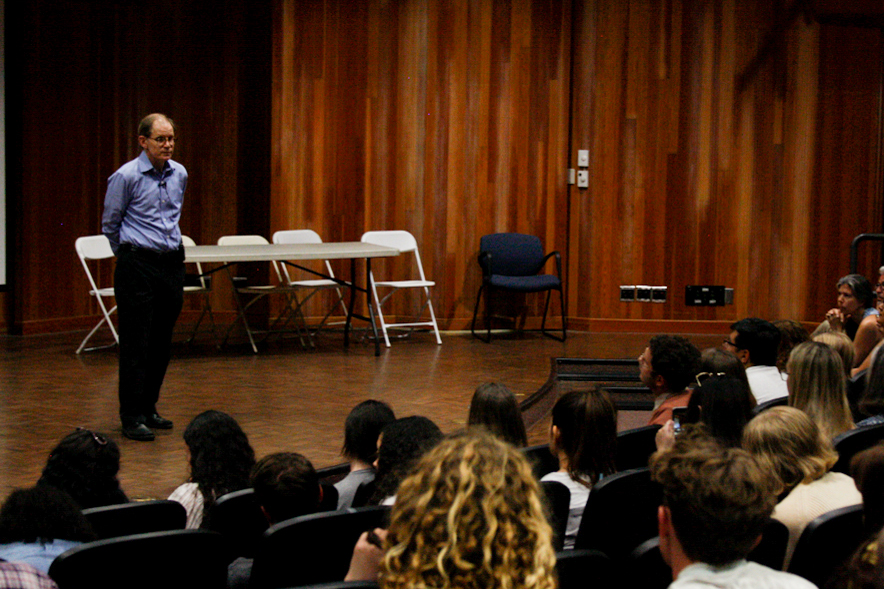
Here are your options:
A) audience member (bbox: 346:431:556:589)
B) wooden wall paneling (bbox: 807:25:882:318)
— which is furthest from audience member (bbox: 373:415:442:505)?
wooden wall paneling (bbox: 807:25:882:318)

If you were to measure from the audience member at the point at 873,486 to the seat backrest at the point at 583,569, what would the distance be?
20.1 inches

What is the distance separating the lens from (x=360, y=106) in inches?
326

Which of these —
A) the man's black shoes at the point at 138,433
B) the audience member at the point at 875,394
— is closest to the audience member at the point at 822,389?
the audience member at the point at 875,394

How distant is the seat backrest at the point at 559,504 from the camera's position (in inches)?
96.0

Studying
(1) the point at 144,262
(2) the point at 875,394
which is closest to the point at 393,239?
(1) the point at 144,262

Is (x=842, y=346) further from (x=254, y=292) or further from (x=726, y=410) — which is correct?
(x=254, y=292)

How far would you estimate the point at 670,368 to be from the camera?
11.7 feet

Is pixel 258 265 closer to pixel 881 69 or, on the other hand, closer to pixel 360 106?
pixel 360 106

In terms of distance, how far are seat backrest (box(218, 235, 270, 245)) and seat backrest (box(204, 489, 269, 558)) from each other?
5.35 metres

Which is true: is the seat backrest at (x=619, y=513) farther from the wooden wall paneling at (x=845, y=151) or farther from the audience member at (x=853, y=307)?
the wooden wall paneling at (x=845, y=151)

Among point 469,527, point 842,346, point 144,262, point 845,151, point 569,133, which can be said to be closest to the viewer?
point 469,527

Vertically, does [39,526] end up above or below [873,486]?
below

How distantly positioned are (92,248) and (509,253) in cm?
310

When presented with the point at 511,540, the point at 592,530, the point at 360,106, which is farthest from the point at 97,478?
the point at 360,106
